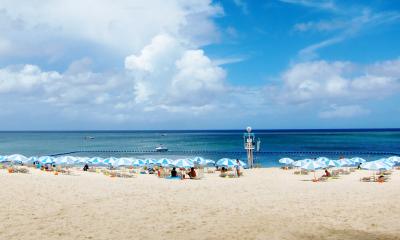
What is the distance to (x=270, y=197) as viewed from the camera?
18484 millimetres

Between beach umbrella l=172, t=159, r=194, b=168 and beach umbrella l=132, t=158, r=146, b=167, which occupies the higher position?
beach umbrella l=172, t=159, r=194, b=168

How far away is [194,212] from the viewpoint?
49.0 feet

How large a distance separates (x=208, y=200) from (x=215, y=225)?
4.75 metres

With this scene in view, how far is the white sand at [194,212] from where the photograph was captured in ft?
39.4

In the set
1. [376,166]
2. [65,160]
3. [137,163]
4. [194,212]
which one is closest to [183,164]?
[137,163]

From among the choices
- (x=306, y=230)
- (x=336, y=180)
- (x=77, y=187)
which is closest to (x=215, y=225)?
(x=306, y=230)

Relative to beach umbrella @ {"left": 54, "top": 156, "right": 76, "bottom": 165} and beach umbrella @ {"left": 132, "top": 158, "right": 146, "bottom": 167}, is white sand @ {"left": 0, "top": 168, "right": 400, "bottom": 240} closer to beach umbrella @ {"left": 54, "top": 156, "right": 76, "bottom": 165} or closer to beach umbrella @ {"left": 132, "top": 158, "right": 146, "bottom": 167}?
beach umbrella @ {"left": 132, "top": 158, "right": 146, "bottom": 167}

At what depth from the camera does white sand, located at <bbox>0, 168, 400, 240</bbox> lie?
473 inches

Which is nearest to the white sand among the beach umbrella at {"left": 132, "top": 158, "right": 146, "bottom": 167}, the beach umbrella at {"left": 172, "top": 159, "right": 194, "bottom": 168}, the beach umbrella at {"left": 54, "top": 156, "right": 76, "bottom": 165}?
the beach umbrella at {"left": 172, "top": 159, "right": 194, "bottom": 168}

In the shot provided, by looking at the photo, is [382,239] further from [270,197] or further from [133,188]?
[133,188]

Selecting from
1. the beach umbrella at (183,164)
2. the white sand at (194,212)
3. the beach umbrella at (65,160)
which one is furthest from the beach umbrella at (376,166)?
the beach umbrella at (65,160)

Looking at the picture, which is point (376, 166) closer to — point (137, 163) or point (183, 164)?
point (183, 164)

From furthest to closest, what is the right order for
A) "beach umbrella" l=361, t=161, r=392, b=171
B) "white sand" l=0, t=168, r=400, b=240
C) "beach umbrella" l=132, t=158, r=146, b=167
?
"beach umbrella" l=132, t=158, r=146, b=167 → "beach umbrella" l=361, t=161, r=392, b=171 → "white sand" l=0, t=168, r=400, b=240

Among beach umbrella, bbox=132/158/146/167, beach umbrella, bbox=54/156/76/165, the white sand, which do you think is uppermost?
beach umbrella, bbox=54/156/76/165
